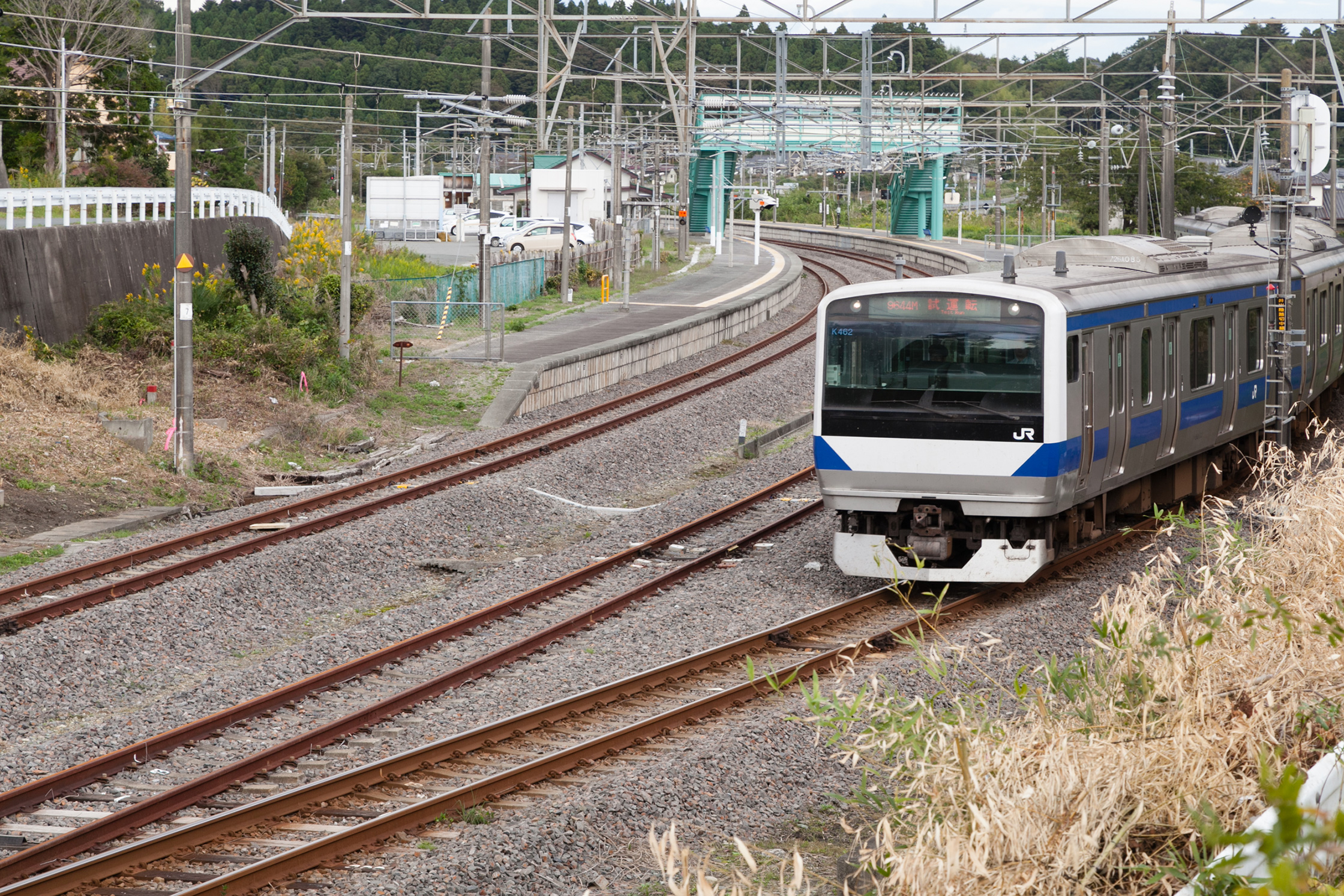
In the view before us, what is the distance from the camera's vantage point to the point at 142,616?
12.3 m

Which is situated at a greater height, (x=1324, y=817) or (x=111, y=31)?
(x=111, y=31)

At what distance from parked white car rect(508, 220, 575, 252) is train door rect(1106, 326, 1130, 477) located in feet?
143

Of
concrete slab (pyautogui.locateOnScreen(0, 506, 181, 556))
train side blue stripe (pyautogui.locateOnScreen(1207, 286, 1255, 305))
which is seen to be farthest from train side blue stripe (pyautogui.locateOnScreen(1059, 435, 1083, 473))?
concrete slab (pyautogui.locateOnScreen(0, 506, 181, 556))

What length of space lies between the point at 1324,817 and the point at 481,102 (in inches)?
1092

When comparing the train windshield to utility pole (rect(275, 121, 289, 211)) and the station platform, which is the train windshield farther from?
utility pole (rect(275, 121, 289, 211))

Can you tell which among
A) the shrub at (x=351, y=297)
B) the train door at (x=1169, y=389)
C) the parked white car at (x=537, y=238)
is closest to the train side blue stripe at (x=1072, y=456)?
A: the train door at (x=1169, y=389)

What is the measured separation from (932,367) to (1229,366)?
5726 millimetres

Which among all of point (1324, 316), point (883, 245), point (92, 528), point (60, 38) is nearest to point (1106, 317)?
point (1324, 316)

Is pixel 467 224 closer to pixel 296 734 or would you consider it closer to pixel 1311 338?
pixel 1311 338

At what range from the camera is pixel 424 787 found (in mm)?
8414

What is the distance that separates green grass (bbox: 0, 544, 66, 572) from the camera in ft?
46.9

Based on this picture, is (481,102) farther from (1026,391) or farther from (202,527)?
(1026,391)

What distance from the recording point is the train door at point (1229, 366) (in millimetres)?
16188

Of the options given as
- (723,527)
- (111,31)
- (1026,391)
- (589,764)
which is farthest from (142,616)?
(111,31)
